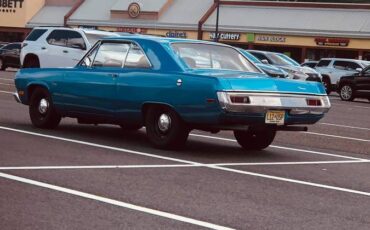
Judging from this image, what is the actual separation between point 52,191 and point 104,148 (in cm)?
324

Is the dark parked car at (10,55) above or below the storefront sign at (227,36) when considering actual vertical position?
below

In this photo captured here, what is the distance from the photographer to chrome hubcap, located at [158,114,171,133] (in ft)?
34.0

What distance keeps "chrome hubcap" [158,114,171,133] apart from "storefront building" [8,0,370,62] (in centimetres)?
4071

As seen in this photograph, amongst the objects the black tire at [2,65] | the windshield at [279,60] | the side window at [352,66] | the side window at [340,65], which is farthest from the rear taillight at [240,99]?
the black tire at [2,65]

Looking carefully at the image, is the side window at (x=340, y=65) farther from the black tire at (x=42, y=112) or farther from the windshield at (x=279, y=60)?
the black tire at (x=42, y=112)

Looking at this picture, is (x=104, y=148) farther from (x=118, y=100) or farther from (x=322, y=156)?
(x=322, y=156)

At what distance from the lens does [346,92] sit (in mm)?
29625

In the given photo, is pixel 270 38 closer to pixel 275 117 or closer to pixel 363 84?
pixel 363 84

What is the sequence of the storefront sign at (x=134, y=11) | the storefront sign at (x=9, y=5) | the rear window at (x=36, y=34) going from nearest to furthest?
the rear window at (x=36, y=34)
the storefront sign at (x=134, y=11)
the storefront sign at (x=9, y=5)

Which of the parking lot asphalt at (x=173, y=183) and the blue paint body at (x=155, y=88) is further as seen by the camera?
the blue paint body at (x=155, y=88)

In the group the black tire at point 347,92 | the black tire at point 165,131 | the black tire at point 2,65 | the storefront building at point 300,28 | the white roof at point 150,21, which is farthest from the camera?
the white roof at point 150,21

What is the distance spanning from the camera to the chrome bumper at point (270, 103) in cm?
963

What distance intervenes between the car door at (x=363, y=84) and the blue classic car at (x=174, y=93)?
18.0 meters

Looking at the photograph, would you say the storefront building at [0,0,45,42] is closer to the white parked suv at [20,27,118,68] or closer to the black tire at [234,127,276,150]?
the white parked suv at [20,27,118,68]
